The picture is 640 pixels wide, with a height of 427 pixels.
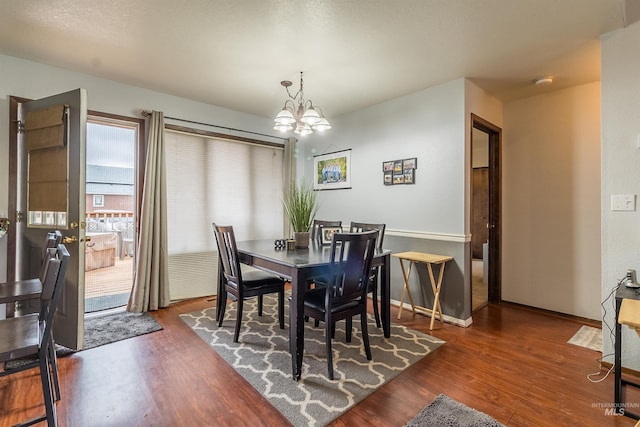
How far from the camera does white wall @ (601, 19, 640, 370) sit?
2.11 m

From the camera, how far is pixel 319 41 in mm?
2377

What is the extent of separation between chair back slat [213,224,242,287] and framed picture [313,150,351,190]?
2105mm

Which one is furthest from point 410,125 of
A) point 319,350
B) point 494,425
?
point 494,425

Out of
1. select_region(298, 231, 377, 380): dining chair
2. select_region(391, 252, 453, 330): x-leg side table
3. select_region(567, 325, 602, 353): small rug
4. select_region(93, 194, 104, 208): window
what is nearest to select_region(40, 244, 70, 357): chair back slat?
select_region(298, 231, 377, 380): dining chair

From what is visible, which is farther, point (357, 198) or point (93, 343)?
point (357, 198)

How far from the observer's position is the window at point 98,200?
207 inches

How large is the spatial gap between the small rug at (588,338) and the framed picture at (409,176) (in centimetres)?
205

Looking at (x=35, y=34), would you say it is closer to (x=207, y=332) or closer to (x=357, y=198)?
(x=207, y=332)

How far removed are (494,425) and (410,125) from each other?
2876 mm

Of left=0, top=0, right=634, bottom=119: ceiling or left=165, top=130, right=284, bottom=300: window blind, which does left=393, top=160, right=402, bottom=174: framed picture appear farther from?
left=165, top=130, right=284, bottom=300: window blind

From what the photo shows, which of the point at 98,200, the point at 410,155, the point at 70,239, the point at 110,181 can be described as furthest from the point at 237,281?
the point at 98,200

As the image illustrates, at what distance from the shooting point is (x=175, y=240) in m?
3.73

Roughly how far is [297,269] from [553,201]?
121 inches

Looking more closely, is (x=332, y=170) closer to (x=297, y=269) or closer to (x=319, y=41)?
(x=319, y=41)
